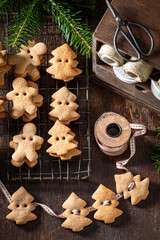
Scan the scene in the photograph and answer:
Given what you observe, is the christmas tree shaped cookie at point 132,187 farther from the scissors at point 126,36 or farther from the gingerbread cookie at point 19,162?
the scissors at point 126,36

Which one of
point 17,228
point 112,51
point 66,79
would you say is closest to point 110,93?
point 66,79

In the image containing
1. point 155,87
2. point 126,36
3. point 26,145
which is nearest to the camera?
point 126,36

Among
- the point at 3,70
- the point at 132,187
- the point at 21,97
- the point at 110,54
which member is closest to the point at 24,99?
the point at 21,97

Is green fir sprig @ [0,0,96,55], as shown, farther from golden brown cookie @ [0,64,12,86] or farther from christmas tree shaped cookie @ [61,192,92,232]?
christmas tree shaped cookie @ [61,192,92,232]

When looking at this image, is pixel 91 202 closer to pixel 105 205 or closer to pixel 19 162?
pixel 105 205

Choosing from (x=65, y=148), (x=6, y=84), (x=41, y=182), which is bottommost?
(x=41, y=182)

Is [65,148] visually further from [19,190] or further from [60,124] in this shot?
[19,190]

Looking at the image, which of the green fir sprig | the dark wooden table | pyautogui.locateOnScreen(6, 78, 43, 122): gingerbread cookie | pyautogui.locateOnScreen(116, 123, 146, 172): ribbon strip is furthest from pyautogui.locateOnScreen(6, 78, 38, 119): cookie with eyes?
pyautogui.locateOnScreen(116, 123, 146, 172): ribbon strip
